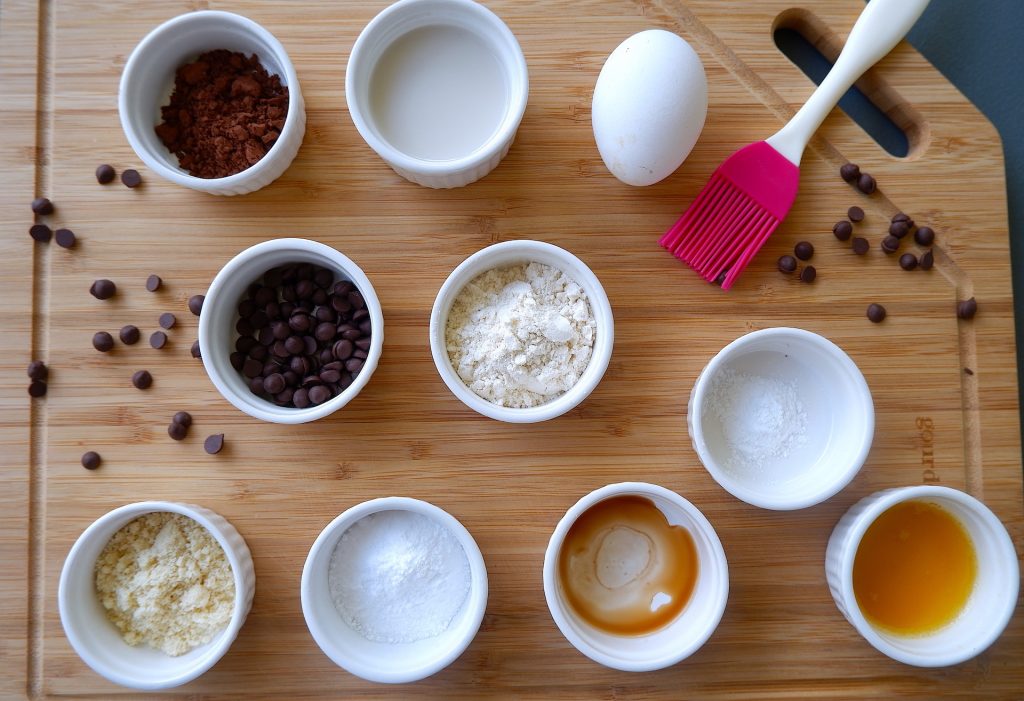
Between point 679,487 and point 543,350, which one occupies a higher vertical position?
point 543,350

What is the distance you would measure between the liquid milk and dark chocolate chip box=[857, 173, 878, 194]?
2.29 ft

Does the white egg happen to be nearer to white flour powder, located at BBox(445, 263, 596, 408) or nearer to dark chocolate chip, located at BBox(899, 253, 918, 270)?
white flour powder, located at BBox(445, 263, 596, 408)

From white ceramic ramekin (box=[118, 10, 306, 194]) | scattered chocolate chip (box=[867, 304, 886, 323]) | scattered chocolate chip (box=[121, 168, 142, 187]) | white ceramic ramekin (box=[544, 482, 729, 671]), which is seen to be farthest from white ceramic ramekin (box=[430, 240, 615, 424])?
scattered chocolate chip (box=[121, 168, 142, 187])

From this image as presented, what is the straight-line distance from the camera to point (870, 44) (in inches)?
50.8

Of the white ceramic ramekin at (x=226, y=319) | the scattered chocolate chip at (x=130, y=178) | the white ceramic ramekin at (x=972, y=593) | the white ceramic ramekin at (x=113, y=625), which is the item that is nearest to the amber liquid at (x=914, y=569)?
the white ceramic ramekin at (x=972, y=593)

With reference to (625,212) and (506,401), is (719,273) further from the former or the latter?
(506,401)

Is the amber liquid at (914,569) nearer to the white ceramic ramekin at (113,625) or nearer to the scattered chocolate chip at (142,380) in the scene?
the white ceramic ramekin at (113,625)

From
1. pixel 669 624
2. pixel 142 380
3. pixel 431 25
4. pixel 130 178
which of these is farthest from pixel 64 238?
pixel 669 624

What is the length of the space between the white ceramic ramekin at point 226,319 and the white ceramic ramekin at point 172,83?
0.15 m

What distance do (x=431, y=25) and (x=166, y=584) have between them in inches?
44.2

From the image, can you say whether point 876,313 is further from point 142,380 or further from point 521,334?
point 142,380

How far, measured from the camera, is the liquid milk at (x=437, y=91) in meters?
1.28

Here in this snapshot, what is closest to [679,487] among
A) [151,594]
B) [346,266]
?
[346,266]

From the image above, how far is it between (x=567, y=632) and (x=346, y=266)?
0.74 meters
